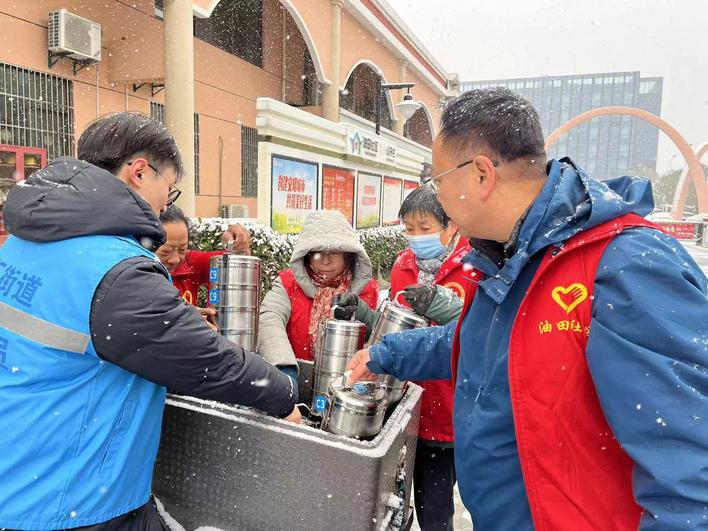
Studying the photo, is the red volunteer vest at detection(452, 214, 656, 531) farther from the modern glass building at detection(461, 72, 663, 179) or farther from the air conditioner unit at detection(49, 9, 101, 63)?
the modern glass building at detection(461, 72, 663, 179)

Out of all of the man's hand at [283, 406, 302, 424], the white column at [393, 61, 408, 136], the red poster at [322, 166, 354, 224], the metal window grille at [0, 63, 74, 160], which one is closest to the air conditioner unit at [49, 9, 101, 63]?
the metal window grille at [0, 63, 74, 160]

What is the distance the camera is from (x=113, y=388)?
1.20 meters

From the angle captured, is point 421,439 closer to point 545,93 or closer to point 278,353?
point 278,353

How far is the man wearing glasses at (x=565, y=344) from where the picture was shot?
875mm

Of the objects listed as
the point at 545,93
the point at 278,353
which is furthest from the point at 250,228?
the point at 545,93

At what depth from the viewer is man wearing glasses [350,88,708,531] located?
2.87ft

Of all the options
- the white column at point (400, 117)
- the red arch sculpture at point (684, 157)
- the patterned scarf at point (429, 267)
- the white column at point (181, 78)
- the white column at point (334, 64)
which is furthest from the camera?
the red arch sculpture at point (684, 157)

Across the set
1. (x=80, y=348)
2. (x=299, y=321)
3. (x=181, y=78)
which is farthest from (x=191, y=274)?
(x=181, y=78)

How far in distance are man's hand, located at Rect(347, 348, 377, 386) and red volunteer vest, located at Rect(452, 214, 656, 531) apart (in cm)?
74

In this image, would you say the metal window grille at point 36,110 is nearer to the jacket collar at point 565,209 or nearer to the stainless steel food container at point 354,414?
the stainless steel food container at point 354,414

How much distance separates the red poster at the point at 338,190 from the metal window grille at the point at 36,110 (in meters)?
4.00

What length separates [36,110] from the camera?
715 cm

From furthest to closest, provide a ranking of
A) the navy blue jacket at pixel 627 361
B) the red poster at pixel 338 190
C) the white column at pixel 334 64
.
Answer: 1. the white column at pixel 334 64
2. the red poster at pixel 338 190
3. the navy blue jacket at pixel 627 361

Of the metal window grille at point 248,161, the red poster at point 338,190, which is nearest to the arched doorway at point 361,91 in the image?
the metal window grille at point 248,161
